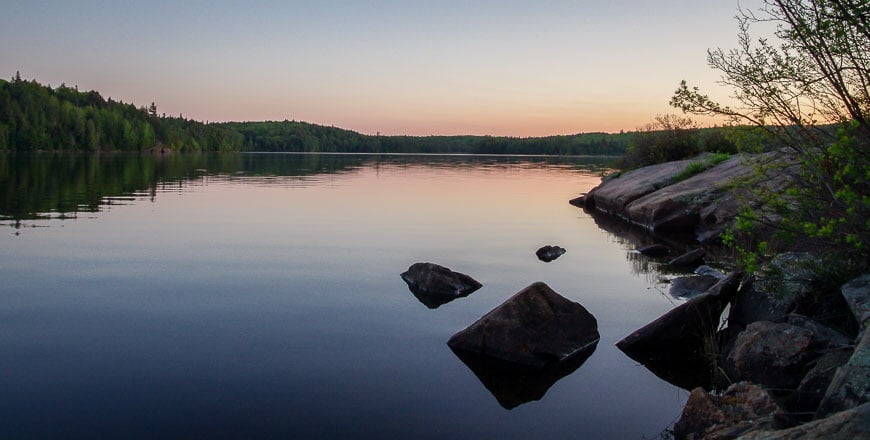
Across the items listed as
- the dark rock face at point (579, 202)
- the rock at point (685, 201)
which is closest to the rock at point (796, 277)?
the rock at point (685, 201)

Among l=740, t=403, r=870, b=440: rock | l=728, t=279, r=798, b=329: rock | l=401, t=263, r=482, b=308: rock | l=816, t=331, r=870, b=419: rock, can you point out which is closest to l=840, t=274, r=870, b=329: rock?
l=728, t=279, r=798, b=329: rock

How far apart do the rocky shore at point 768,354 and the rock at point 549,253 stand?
464cm

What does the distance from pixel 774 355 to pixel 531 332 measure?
3371 mm

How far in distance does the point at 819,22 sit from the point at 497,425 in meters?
6.46

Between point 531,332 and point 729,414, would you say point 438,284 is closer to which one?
point 531,332

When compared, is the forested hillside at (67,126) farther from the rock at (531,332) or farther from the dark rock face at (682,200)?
the rock at (531,332)

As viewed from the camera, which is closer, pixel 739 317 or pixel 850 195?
pixel 850 195

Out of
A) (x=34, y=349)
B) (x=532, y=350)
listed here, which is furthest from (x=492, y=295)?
(x=34, y=349)

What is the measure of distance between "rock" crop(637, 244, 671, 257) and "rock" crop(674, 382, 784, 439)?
12.1 metres

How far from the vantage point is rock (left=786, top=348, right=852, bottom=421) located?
21.5ft

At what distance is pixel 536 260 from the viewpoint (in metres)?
17.5

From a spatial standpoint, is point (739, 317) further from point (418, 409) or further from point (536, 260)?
point (536, 260)

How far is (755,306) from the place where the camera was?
10.1 meters

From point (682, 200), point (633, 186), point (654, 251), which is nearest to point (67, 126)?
point (633, 186)
